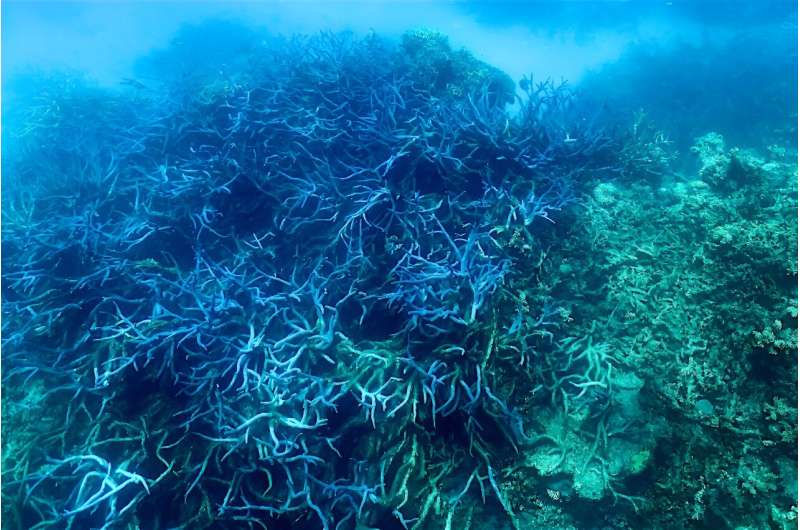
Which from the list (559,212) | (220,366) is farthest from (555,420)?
(220,366)

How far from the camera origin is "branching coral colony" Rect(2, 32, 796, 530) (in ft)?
8.41

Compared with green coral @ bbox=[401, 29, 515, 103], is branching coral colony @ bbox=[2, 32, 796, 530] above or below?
below

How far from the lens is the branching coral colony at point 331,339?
2.56 meters

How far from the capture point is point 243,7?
421 inches

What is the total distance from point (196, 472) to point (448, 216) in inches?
100

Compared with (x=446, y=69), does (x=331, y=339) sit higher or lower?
lower

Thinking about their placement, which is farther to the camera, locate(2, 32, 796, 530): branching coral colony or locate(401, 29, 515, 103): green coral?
locate(401, 29, 515, 103): green coral

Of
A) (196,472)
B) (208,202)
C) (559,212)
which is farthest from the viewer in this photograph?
(208,202)

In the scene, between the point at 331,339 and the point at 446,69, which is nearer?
the point at 331,339

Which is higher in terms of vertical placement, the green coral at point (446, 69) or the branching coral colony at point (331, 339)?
the green coral at point (446, 69)

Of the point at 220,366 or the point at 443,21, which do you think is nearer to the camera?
the point at 220,366

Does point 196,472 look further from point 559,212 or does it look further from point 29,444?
point 559,212

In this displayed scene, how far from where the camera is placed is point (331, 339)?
275cm

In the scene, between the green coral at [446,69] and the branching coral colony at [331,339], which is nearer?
the branching coral colony at [331,339]
